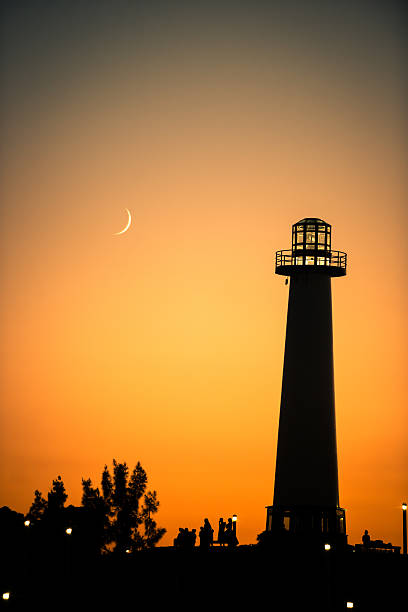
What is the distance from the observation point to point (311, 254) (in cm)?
6650

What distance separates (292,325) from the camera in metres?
65.4

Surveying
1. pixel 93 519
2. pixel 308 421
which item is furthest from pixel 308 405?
pixel 93 519

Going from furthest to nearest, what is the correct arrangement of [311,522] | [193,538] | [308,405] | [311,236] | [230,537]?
[311,236] → [308,405] → [311,522] → [230,537] → [193,538]

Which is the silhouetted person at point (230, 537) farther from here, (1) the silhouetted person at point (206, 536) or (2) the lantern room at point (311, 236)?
(2) the lantern room at point (311, 236)

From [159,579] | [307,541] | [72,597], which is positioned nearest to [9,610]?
[72,597]

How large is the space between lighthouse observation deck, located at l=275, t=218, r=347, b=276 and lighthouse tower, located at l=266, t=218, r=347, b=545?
0.26ft

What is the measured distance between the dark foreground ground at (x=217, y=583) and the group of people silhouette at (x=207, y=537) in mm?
913

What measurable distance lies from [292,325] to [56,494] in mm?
27700

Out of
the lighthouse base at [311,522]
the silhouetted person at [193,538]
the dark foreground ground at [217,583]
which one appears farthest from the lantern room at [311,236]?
the dark foreground ground at [217,583]

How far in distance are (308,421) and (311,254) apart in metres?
7.72

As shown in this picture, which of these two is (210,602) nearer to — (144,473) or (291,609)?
(291,609)

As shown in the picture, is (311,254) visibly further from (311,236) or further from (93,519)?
(93,519)

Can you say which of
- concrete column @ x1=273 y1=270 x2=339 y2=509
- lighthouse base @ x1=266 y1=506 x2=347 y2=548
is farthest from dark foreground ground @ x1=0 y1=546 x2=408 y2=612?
concrete column @ x1=273 y1=270 x2=339 y2=509

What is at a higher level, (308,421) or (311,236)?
(311,236)
